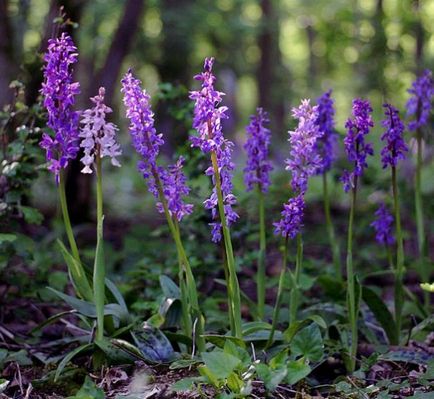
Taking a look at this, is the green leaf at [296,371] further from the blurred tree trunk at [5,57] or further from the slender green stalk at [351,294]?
the blurred tree trunk at [5,57]

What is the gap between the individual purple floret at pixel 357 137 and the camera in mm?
2645

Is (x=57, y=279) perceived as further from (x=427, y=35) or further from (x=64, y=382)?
(x=427, y=35)

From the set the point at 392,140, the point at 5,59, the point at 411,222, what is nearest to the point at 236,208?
the point at 392,140

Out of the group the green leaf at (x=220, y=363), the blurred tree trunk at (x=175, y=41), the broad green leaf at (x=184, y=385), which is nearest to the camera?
the green leaf at (x=220, y=363)

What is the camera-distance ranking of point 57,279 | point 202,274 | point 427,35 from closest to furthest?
point 57,279, point 202,274, point 427,35

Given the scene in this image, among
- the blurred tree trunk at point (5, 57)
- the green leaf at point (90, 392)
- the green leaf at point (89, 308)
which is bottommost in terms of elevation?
the green leaf at point (90, 392)

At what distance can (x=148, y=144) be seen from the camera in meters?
2.49

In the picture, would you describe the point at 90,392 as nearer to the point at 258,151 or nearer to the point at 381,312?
the point at 258,151

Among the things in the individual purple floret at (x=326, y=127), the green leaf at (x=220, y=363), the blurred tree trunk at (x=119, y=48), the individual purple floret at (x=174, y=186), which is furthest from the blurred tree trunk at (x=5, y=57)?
the green leaf at (x=220, y=363)

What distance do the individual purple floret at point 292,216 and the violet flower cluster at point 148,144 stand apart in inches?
15.2

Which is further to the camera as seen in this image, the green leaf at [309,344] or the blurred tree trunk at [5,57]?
the blurred tree trunk at [5,57]

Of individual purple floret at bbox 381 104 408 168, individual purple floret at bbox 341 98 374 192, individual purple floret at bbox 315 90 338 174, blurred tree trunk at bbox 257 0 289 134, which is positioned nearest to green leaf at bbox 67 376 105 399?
individual purple floret at bbox 341 98 374 192

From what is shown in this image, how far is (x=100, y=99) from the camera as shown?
8.02ft

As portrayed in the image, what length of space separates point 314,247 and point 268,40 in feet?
32.1
